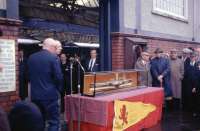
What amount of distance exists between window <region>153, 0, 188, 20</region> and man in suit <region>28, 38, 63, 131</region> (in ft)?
21.4

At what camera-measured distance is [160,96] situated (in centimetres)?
939

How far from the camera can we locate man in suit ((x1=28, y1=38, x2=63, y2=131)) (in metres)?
6.84

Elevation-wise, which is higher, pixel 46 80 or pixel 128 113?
pixel 46 80

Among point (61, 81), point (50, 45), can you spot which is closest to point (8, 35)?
point (50, 45)

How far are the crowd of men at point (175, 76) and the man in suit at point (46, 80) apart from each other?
10.4ft

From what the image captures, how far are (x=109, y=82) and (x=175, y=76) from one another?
433 centimetres

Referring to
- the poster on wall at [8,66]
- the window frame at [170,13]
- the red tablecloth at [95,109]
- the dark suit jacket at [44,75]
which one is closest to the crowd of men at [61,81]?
the dark suit jacket at [44,75]

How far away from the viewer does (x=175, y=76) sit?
1177 centimetres

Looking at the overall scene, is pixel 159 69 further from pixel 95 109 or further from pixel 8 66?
pixel 8 66

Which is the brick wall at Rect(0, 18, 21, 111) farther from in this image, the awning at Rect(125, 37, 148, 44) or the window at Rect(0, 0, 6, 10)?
the awning at Rect(125, 37, 148, 44)

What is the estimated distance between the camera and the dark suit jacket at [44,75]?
6832 millimetres

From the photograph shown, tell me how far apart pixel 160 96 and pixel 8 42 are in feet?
12.3

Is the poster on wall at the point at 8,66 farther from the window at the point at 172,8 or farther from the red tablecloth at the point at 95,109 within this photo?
the window at the point at 172,8

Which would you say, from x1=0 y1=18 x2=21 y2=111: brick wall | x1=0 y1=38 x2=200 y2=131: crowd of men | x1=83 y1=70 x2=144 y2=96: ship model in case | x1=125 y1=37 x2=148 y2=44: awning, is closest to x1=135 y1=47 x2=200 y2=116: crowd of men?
x1=0 y1=38 x2=200 y2=131: crowd of men
